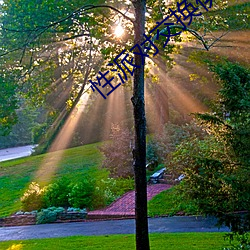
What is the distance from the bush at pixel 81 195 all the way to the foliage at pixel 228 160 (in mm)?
7394

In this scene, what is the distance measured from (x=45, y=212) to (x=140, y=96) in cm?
704

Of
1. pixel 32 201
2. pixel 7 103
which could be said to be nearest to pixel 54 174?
pixel 32 201

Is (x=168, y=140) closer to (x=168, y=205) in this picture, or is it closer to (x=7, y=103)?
(x=168, y=205)

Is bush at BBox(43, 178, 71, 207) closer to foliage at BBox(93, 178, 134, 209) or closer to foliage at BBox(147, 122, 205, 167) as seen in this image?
foliage at BBox(93, 178, 134, 209)

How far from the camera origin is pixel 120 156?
49.1 ft

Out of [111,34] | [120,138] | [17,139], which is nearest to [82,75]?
[120,138]

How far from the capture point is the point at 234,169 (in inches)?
157

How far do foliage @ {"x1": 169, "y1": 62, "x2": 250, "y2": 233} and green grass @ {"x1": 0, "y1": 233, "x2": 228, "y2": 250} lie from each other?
256 centimetres

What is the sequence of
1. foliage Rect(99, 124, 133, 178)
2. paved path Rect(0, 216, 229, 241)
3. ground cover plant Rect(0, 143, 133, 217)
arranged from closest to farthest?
paved path Rect(0, 216, 229, 241) → ground cover plant Rect(0, 143, 133, 217) → foliage Rect(99, 124, 133, 178)

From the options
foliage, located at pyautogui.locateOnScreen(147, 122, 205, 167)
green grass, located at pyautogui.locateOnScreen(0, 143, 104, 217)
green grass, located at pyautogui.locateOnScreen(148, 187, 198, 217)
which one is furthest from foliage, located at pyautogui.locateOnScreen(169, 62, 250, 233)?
foliage, located at pyautogui.locateOnScreen(147, 122, 205, 167)

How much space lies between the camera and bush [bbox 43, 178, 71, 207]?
11.6 meters

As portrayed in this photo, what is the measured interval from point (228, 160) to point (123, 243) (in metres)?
3.74

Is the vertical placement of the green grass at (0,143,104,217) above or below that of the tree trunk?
below

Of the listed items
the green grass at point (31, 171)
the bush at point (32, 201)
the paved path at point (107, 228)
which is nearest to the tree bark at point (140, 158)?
the paved path at point (107, 228)
